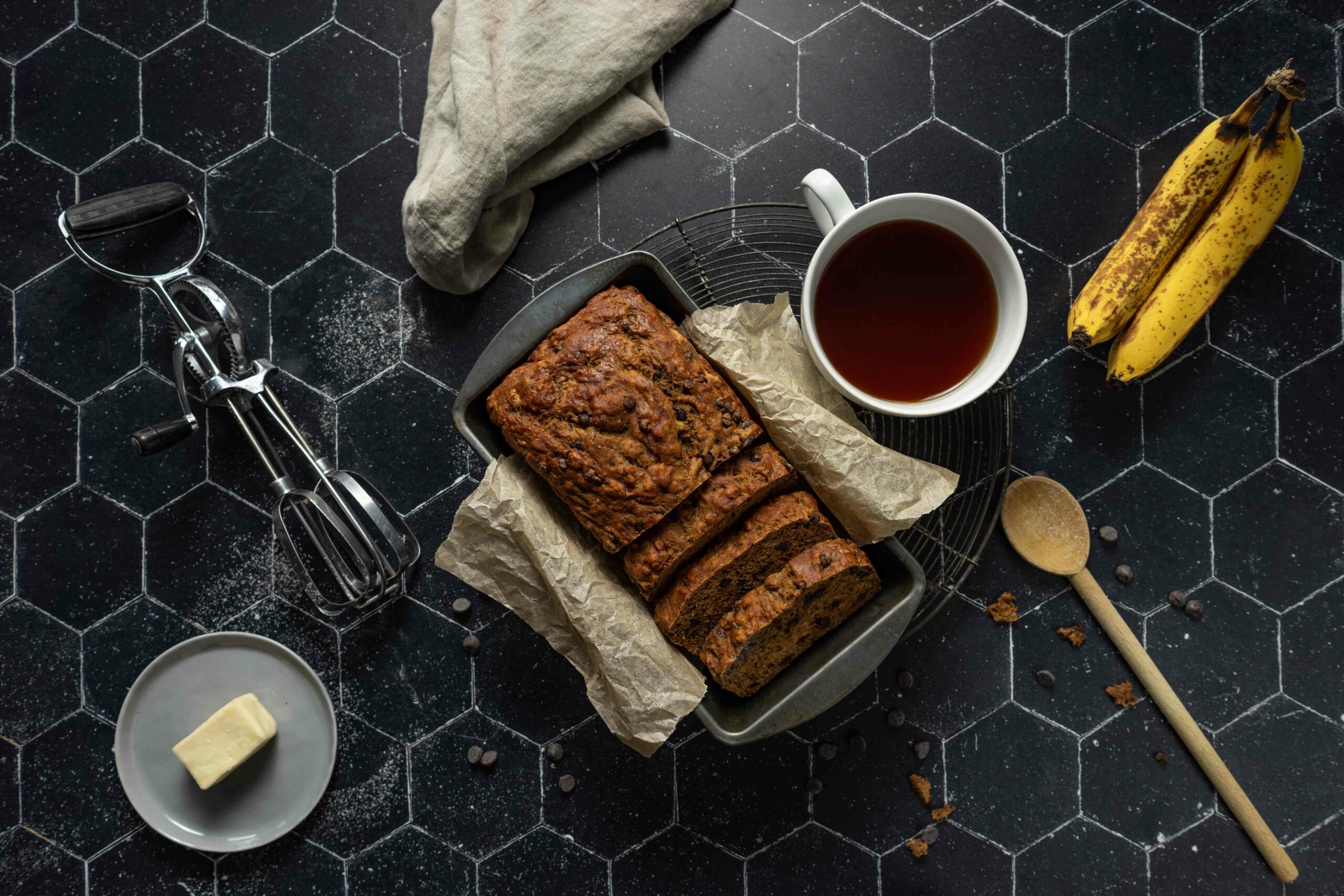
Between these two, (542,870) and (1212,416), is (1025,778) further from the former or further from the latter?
(542,870)

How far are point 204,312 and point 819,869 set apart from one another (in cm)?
172

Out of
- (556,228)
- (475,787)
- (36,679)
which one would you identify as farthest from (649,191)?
(36,679)

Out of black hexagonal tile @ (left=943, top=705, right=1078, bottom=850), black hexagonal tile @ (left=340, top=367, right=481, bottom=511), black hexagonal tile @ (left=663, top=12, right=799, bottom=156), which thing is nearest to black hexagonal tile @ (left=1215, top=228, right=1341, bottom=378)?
black hexagonal tile @ (left=943, top=705, right=1078, bottom=850)

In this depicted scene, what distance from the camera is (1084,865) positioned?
1.71 meters

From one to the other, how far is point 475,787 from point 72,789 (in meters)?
0.83

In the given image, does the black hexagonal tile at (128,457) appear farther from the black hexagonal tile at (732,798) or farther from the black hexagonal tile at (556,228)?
the black hexagonal tile at (732,798)

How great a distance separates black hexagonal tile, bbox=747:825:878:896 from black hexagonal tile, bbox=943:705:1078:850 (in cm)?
28

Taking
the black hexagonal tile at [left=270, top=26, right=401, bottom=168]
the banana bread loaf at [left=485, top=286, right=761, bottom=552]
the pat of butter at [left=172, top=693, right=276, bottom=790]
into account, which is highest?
the black hexagonal tile at [left=270, top=26, right=401, bottom=168]

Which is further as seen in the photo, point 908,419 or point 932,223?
point 908,419

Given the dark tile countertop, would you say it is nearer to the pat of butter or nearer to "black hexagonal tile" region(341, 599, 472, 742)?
"black hexagonal tile" region(341, 599, 472, 742)

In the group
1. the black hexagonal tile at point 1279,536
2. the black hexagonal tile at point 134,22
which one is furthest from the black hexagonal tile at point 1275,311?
the black hexagonal tile at point 134,22

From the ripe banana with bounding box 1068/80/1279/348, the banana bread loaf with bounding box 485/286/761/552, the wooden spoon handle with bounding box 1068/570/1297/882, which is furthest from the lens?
the wooden spoon handle with bounding box 1068/570/1297/882

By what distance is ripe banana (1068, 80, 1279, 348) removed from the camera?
156 cm

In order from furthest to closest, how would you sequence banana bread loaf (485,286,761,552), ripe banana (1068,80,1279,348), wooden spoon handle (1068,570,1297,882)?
wooden spoon handle (1068,570,1297,882) → ripe banana (1068,80,1279,348) → banana bread loaf (485,286,761,552)
